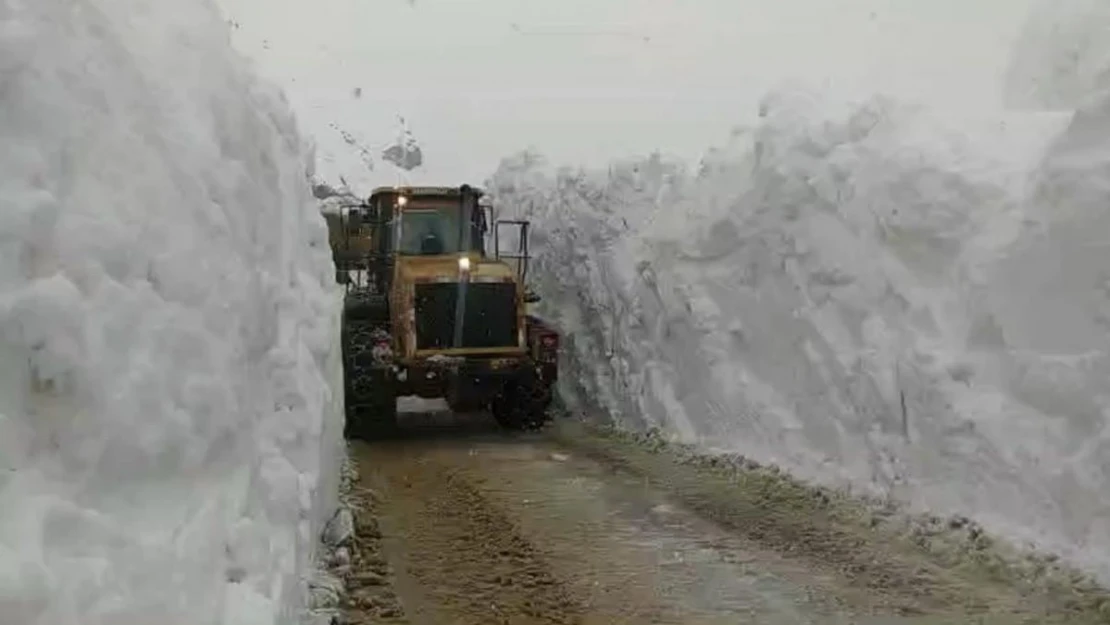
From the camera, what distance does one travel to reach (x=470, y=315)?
1244 centimetres

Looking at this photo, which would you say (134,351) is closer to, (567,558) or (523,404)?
(567,558)

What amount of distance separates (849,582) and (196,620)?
4.27m

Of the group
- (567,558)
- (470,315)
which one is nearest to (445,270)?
(470,315)

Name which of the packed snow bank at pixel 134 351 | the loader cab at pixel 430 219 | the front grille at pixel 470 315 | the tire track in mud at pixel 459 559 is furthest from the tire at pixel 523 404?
the packed snow bank at pixel 134 351

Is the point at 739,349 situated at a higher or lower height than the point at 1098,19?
lower

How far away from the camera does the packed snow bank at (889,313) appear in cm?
735

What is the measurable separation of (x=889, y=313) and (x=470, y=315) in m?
4.94

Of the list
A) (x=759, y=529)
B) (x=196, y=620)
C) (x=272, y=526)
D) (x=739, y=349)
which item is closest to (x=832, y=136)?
(x=739, y=349)

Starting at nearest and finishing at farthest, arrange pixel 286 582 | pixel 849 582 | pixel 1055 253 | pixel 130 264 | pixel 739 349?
pixel 130 264 < pixel 286 582 < pixel 849 582 < pixel 1055 253 < pixel 739 349

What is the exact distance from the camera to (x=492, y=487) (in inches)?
372

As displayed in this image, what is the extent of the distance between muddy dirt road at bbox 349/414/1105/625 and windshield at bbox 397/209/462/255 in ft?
11.7

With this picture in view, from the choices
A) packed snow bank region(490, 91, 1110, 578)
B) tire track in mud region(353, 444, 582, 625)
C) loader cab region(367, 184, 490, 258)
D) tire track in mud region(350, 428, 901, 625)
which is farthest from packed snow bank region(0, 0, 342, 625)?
loader cab region(367, 184, 490, 258)

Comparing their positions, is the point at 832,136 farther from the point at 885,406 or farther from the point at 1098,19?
the point at 1098,19

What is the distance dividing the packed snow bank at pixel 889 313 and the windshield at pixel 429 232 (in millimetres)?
2128
